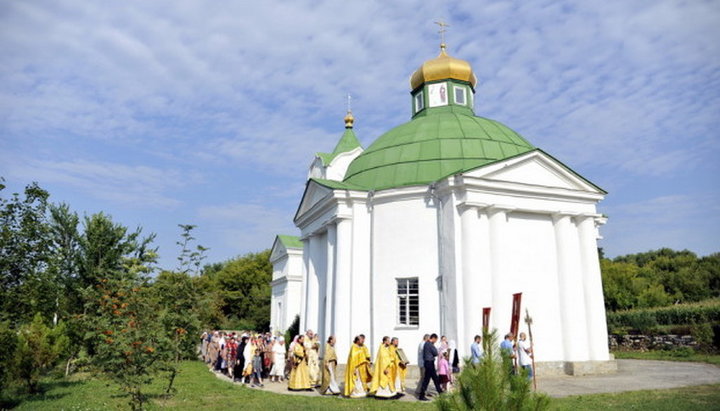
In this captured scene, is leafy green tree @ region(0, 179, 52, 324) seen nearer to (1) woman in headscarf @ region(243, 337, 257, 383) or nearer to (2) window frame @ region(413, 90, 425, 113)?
(1) woman in headscarf @ region(243, 337, 257, 383)

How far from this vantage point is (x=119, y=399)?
1327 centimetres

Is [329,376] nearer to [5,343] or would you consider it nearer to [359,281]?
[359,281]

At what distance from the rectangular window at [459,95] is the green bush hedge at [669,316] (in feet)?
52.9

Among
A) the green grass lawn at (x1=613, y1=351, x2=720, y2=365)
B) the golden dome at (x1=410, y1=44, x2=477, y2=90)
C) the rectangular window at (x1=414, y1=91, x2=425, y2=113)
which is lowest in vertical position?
the green grass lawn at (x1=613, y1=351, x2=720, y2=365)

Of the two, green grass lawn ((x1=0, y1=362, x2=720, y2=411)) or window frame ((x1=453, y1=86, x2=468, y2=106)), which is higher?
window frame ((x1=453, y1=86, x2=468, y2=106))

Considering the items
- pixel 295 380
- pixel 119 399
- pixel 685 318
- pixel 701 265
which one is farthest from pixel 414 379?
pixel 701 265

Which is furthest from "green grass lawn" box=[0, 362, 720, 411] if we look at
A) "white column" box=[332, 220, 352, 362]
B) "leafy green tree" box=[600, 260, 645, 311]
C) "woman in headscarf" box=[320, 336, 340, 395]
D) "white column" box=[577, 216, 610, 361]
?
"leafy green tree" box=[600, 260, 645, 311]

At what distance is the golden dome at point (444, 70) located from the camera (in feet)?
84.5

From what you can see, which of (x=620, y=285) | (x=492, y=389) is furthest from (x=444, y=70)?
(x=620, y=285)

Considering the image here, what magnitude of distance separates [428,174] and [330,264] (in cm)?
529

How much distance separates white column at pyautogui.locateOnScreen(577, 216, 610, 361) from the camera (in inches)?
727

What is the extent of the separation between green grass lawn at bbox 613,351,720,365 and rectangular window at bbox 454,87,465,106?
50.9ft

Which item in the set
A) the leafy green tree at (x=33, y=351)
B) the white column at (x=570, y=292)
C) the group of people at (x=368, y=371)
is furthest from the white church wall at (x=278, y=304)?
the group of people at (x=368, y=371)

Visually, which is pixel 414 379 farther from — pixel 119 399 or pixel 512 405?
pixel 512 405
